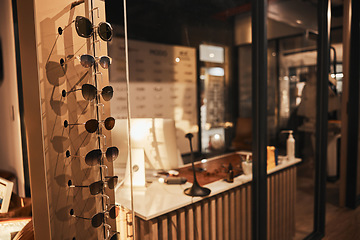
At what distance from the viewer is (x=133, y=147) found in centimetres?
177

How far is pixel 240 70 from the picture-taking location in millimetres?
4695

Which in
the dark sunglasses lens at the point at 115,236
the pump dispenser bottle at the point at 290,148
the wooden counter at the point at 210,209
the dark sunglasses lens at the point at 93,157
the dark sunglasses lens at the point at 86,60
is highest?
the dark sunglasses lens at the point at 86,60

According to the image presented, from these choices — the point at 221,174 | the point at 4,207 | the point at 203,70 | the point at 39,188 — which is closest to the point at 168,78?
the point at 203,70

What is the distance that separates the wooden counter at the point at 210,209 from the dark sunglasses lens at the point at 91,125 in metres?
0.33

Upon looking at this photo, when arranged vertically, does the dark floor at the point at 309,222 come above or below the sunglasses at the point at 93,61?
below

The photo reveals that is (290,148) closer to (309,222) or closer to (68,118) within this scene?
(309,222)

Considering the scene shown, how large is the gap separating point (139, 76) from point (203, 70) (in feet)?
3.04

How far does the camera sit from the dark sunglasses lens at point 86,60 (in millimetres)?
1018

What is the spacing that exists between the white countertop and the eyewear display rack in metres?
0.09

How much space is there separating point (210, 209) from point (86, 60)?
127 centimetres

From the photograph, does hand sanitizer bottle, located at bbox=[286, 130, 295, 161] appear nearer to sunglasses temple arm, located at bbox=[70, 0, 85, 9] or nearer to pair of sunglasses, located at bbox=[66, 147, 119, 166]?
pair of sunglasses, located at bbox=[66, 147, 119, 166]

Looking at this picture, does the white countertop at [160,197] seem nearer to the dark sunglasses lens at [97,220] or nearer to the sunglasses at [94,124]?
the dark sunglasses lens at [97,220]

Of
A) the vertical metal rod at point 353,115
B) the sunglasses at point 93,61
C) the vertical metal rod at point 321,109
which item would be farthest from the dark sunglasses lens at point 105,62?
the vertical metal rod at point 353,115

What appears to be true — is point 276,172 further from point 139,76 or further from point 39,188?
point 39,188
